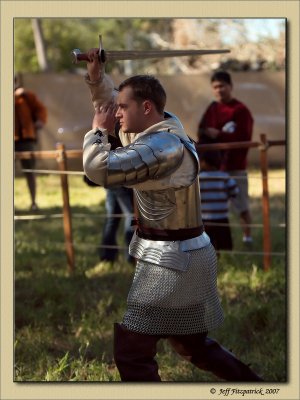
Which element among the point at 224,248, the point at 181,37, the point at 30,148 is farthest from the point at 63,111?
the point at 224,248

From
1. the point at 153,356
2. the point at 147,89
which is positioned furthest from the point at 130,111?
the point at 153,356

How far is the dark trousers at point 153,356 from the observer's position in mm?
2734

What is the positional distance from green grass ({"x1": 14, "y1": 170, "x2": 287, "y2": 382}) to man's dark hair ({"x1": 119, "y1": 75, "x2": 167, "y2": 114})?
51.9 inches

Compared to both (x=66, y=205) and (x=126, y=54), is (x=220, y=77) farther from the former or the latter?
(x=126, y=54)

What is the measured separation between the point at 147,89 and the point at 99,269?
3106 mm

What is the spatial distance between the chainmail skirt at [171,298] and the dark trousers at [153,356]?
0.05 metres

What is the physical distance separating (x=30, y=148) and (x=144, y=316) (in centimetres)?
507

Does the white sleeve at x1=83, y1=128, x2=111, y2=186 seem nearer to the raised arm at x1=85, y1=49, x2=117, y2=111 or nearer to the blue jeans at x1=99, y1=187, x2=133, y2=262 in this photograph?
the raised arm at x1=85, y1=49, x2=117, y2=111

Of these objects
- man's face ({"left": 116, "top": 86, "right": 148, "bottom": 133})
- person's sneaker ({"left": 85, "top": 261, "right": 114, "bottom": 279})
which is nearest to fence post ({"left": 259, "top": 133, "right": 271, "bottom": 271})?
person's sneaker ({"left": 85, "top": 261, "right": 114, "bottom": 279})

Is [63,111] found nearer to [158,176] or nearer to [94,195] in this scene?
[94,195]

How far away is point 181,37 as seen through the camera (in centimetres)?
1526

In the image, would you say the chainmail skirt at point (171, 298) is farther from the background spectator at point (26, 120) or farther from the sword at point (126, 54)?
the background spectator at point (26, 120)

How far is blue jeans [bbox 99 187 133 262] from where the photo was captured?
18.3 feet

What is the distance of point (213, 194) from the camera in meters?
5.76
